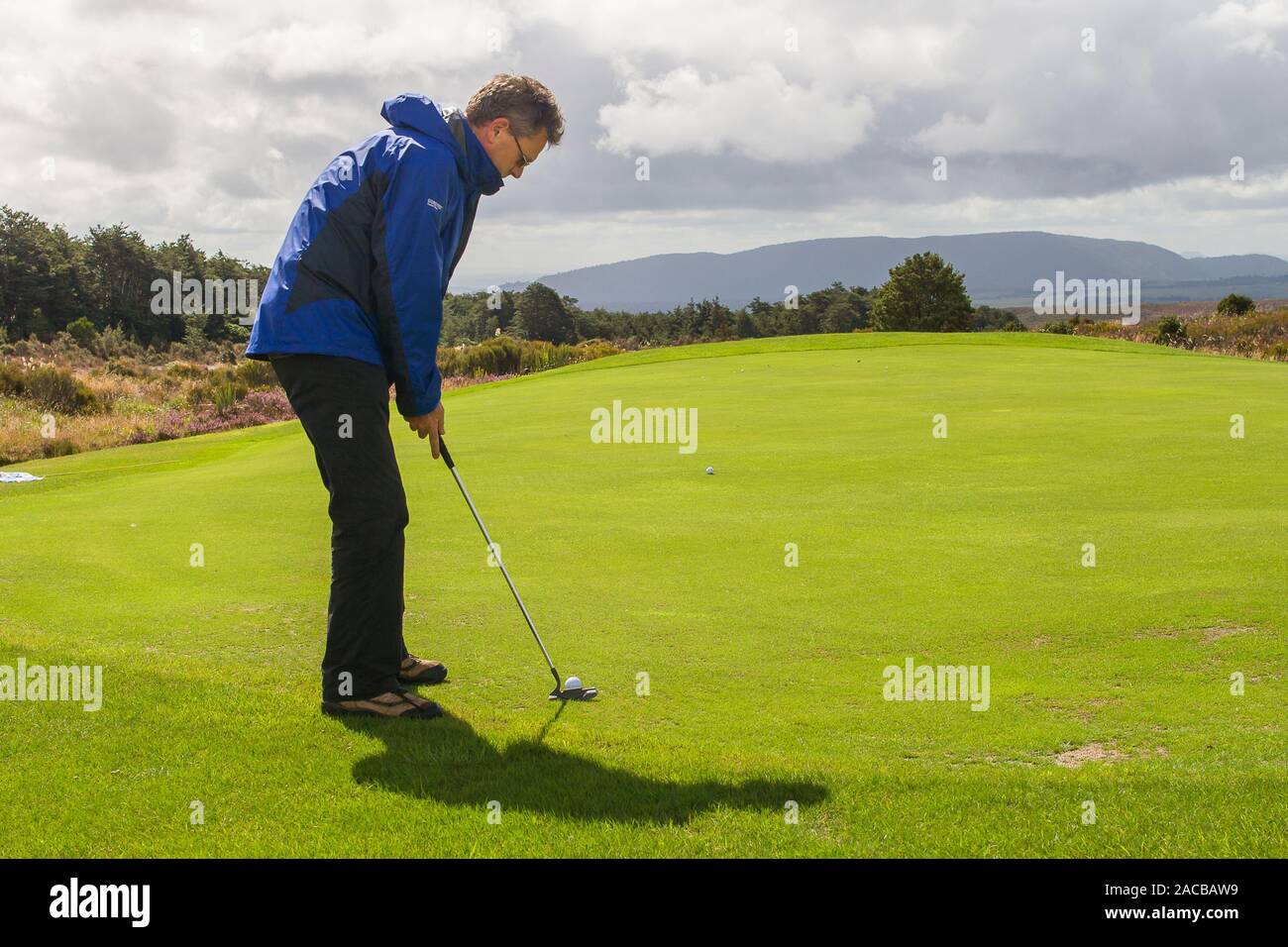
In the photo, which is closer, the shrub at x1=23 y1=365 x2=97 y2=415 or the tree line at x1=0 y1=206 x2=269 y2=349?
→ the shrub at x1=23 y1=365 x2=97 y2=415

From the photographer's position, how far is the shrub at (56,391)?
2672cm

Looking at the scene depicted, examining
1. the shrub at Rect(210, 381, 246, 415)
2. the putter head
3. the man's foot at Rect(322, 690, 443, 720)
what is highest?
the shrub at Rect(210, 381, 246, 415)

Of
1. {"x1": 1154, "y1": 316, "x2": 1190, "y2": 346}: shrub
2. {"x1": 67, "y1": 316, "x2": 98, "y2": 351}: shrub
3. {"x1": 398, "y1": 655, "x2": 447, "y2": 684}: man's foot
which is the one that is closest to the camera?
{"x1": 398, "y1": 655, "x2": 447, "y2": 684}: man's foot

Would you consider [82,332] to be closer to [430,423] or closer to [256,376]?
[256,376]

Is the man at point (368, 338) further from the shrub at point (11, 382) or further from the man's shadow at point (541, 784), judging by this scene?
the shrub at point (11, 382)

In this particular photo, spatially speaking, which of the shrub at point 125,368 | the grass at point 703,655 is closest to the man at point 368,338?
the grass at point 703,655

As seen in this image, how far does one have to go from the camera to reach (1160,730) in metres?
4.32

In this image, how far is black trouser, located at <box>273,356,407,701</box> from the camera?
4.47m

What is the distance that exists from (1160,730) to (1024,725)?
0.52 metres

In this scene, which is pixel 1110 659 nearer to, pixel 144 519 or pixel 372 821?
pixel 372 821

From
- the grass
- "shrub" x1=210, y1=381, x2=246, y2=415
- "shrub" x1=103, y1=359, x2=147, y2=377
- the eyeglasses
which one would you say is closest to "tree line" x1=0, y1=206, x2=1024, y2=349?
"shrub" x1=103, y1=359, x2=147, y2=377

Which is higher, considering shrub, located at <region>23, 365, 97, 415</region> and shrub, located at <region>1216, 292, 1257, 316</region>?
shrub, located at <region>1216, 292, 1257, 316</region>

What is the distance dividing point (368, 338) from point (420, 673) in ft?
5.12

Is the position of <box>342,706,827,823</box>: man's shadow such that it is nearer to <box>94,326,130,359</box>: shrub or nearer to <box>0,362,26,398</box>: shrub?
<box>0,362,26,398</box>: shrub
